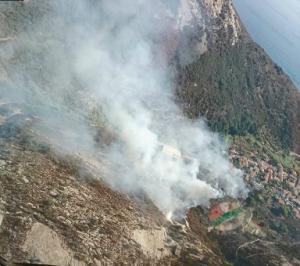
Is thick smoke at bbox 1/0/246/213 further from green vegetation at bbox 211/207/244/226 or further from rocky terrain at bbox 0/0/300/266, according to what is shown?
green vegetation at bbox 211/207/244/226

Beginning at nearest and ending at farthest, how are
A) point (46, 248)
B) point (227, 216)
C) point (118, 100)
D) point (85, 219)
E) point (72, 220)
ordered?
point (46, 248) → point (72, 220) → point (85, 219) → point (227, 216) → point (118, 100)

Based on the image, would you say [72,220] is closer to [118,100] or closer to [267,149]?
[118,100]

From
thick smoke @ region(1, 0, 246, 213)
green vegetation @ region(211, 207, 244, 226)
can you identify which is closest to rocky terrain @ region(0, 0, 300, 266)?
green vegetation @ region(211, 207, 244, 226)

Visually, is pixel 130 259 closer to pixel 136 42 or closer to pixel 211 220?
pixel 211 220

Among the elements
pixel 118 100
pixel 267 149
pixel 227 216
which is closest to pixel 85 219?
pixel 227 216

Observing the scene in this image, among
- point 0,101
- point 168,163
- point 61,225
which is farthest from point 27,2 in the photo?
point 61,225

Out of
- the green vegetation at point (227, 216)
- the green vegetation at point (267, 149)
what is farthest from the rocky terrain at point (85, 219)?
the green vegetation at point (267, 149)

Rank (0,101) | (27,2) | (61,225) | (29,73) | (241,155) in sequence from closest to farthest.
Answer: (61,225), (0,101), (29,73), (27,2), (241,155)

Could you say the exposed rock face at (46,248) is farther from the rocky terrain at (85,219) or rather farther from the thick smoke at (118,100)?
the thick smoke at (118,100)

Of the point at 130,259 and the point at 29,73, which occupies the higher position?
the point at 130,259
